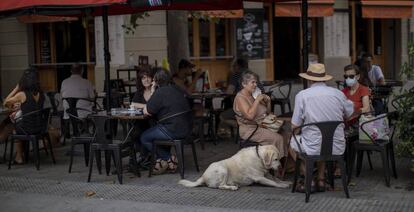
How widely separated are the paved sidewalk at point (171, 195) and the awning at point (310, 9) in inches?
463

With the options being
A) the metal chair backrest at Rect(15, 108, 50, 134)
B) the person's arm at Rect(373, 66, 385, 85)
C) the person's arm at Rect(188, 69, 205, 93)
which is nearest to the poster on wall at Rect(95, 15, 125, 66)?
the person's arm at Rect(188, 69, 205, 93)

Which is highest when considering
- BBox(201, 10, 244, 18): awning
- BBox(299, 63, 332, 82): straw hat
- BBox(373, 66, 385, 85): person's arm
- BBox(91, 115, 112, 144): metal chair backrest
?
BBox(201, 10, 244, 18): awning

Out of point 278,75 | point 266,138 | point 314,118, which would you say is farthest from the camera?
point 278,75

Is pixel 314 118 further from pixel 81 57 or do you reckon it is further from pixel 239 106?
pixel 81 57

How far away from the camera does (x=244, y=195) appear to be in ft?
22.2

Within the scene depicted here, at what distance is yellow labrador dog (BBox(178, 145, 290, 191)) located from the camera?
6.97 meters

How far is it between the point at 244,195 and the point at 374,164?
7.50 ft

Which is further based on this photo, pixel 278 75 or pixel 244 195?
pixel 278 75

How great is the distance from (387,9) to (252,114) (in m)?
15.3

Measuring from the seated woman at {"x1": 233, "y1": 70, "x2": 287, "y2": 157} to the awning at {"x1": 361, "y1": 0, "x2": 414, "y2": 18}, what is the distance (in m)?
14.4

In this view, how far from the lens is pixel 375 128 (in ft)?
23.2

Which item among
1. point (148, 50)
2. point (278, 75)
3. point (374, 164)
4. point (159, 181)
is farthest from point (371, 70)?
point (278, 75)

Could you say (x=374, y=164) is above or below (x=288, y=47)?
below

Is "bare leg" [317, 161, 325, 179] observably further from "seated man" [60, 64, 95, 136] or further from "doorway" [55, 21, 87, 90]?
"doorway" [55, 21, 87, 90]
